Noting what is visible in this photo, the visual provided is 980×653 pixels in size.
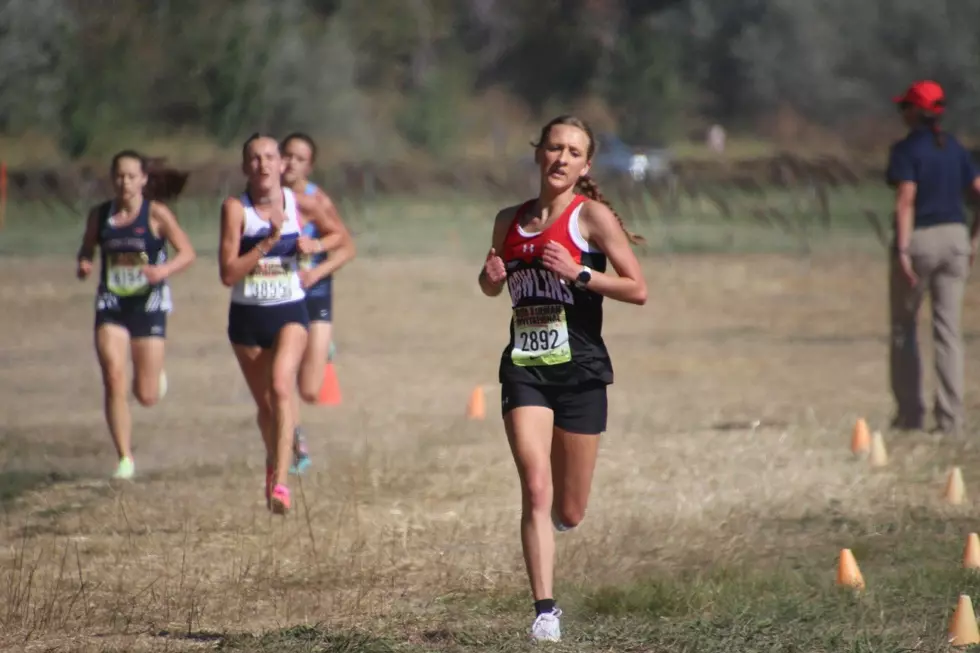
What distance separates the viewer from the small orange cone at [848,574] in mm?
7590

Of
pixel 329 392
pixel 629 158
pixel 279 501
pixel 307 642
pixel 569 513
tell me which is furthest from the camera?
pixel 629 158

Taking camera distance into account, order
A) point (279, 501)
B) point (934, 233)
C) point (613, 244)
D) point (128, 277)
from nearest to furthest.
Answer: point (613, 244)
point (279, 501)
point (128, 277)
point (934, 233)

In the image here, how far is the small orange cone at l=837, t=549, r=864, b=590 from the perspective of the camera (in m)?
7.59

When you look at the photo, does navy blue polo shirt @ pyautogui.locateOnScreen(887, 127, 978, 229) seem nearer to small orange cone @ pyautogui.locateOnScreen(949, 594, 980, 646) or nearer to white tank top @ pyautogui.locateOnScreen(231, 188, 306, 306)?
white tank top @ pyautogui.locateOnScreen(231, 188, 306, 306)

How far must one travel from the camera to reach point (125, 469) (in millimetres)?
10664

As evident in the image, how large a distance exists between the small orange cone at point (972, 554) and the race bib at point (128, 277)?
4.95 m

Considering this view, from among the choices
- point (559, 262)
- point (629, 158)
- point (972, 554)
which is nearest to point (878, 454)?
point (972, 554)

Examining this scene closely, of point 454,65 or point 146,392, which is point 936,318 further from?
point 454,65

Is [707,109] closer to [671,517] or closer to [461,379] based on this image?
[461,379]

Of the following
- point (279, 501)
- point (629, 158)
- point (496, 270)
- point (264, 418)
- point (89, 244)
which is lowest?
point (279, 501)

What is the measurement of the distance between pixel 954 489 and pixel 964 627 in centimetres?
320

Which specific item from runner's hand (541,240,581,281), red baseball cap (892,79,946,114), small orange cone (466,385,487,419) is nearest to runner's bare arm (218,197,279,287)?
runner's hand (541,240,581,281)

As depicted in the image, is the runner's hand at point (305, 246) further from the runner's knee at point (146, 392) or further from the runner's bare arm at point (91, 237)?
the runner's knee at point (146, 392)

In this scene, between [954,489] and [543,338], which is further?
[954,489]
